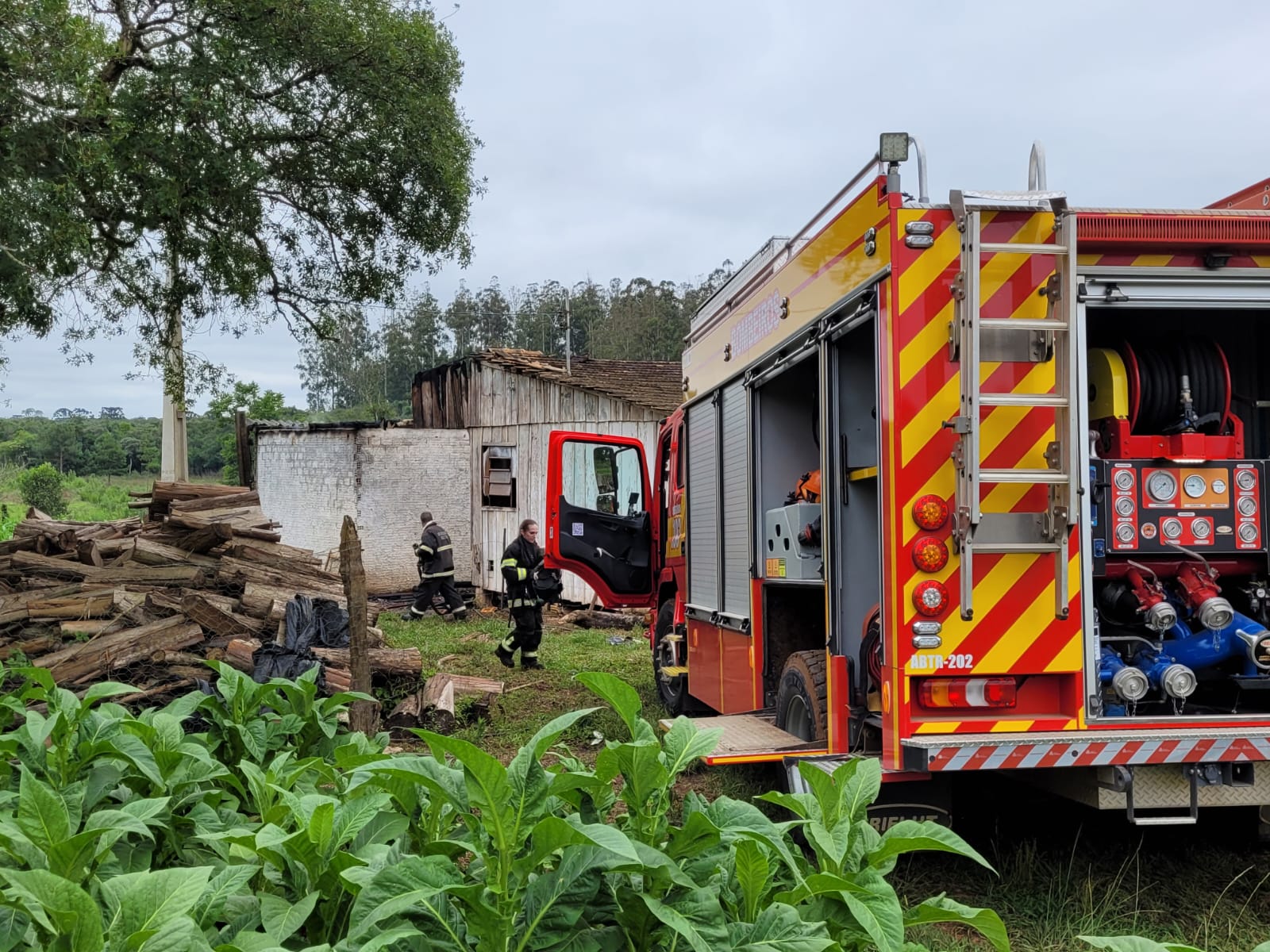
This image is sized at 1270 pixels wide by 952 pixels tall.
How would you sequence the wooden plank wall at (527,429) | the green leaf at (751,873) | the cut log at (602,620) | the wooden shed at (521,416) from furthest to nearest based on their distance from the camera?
the wooden shed at (521,416) → the wooden plank wall at (527,429) → the cut log at (602,620) → the green leaf at (751,873)

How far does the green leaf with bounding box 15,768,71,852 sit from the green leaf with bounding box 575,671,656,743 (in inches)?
44.9

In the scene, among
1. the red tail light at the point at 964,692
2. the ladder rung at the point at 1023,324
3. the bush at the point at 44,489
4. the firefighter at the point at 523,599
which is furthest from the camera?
the bush at the point at 44,489

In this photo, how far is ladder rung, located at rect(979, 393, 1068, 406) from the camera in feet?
14.3

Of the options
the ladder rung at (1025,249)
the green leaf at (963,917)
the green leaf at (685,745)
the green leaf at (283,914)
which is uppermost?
the ladder rung at (1025,249)

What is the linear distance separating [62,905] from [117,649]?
7843 millimetres

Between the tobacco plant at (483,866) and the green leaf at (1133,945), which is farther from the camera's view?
the tobacco plant at (483,866)

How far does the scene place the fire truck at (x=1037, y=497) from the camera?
4.43 metres

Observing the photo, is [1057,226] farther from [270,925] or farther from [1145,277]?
[270,925]

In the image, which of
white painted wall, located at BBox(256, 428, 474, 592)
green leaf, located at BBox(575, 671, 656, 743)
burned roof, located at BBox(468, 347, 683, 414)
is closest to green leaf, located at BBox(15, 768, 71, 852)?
green leaf, located at BBox(575, 671, 656, 743)

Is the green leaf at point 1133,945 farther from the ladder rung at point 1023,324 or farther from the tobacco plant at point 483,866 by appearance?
the ladder rung at point 1023,324

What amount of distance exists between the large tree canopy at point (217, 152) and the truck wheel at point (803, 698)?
6164 mm

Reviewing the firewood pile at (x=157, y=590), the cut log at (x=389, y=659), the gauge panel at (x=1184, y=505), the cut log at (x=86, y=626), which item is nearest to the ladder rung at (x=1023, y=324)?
the gauge panel at (x=1184, y=505)

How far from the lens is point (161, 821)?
2.92 metres

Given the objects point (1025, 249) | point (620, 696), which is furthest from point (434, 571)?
point (620, 696)
